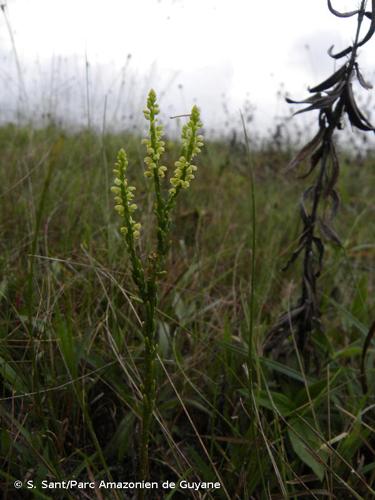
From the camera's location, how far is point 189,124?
2.68 feet

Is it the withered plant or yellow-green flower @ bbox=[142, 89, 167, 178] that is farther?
the withered plant

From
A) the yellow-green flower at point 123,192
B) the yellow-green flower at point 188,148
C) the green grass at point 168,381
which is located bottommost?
the green grass at point 168,381

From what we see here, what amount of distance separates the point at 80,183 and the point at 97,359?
136cm

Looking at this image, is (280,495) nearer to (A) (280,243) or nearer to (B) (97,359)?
(B) (97,359)

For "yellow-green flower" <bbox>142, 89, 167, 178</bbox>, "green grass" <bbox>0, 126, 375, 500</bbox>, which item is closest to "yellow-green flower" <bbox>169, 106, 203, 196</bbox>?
"yellow-green flower" <bbox>142, 89, 167, 178</bbox>

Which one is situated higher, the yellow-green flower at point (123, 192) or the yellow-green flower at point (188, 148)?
the yellow-green flower at point (188, 148)

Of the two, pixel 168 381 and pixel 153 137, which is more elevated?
pixel 153 137

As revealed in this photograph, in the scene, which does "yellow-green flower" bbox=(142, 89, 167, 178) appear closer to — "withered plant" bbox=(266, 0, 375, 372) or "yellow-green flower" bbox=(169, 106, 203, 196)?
"yellow-green flower" bbox=(169, 106, 203, 196)

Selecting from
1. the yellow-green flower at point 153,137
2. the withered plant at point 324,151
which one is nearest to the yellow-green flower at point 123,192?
the yellow-green flower at point 153,137

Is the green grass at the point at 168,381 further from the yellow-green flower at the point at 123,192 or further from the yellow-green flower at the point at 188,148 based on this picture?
the yellow-green flower at the point at 188,148

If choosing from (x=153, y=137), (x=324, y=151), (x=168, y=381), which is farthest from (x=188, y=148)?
(x=168, y=381)

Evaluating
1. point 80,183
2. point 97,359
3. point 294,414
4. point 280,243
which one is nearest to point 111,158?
point 80,183

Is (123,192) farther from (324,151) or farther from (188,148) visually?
(324,151)

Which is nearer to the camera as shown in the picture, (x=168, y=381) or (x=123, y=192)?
(x=123, y=192)
